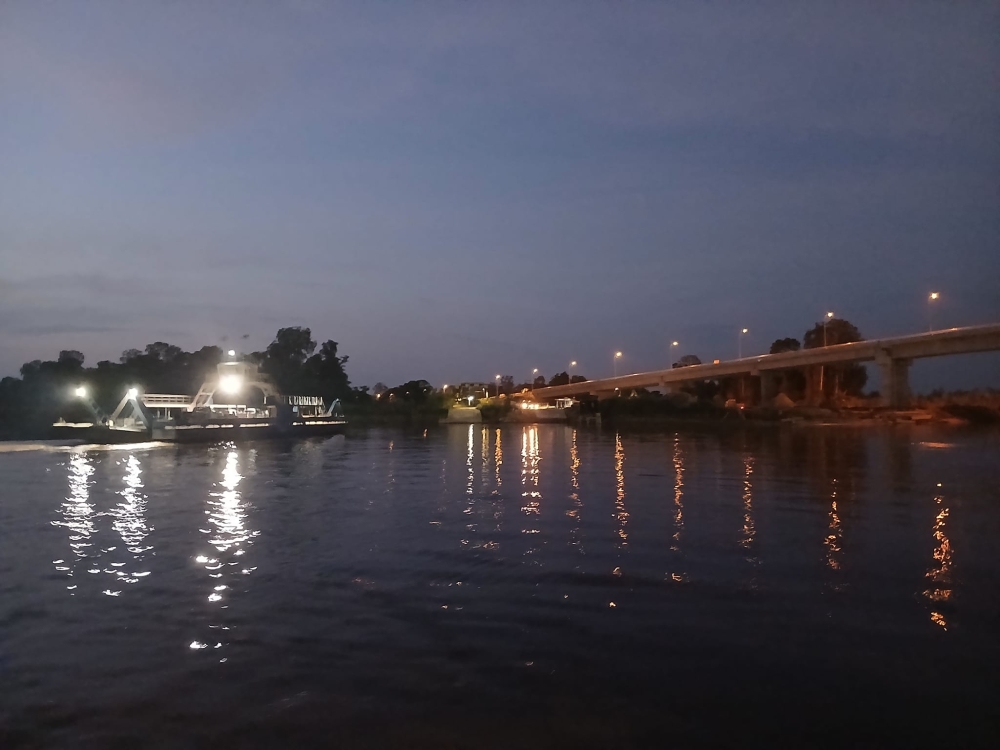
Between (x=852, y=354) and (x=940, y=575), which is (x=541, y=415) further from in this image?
(x=940, y=575)

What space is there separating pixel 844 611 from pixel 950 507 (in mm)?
11845

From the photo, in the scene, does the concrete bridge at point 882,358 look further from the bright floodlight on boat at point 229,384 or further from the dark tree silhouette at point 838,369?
the bright floodlight on boat at point 229,384

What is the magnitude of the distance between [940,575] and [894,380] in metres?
85.1

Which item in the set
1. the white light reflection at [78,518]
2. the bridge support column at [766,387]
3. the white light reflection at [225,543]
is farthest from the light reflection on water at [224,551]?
the bridge support column at [766,387]

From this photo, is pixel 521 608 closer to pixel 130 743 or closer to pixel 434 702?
pixel 434 702

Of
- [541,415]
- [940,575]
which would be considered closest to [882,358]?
[541,415]

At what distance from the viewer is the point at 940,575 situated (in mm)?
12609

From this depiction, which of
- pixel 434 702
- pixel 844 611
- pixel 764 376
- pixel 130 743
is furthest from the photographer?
pixel 764 376

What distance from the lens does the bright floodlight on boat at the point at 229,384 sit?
69125 mm

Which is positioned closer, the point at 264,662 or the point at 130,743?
the point at 130,743

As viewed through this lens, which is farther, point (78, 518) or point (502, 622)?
point (78, 518)

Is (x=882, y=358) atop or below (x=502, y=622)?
atop

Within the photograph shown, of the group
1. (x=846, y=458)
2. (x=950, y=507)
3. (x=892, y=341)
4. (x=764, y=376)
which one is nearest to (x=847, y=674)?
(x=950, y=507)

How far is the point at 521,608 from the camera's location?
34.9 ft
